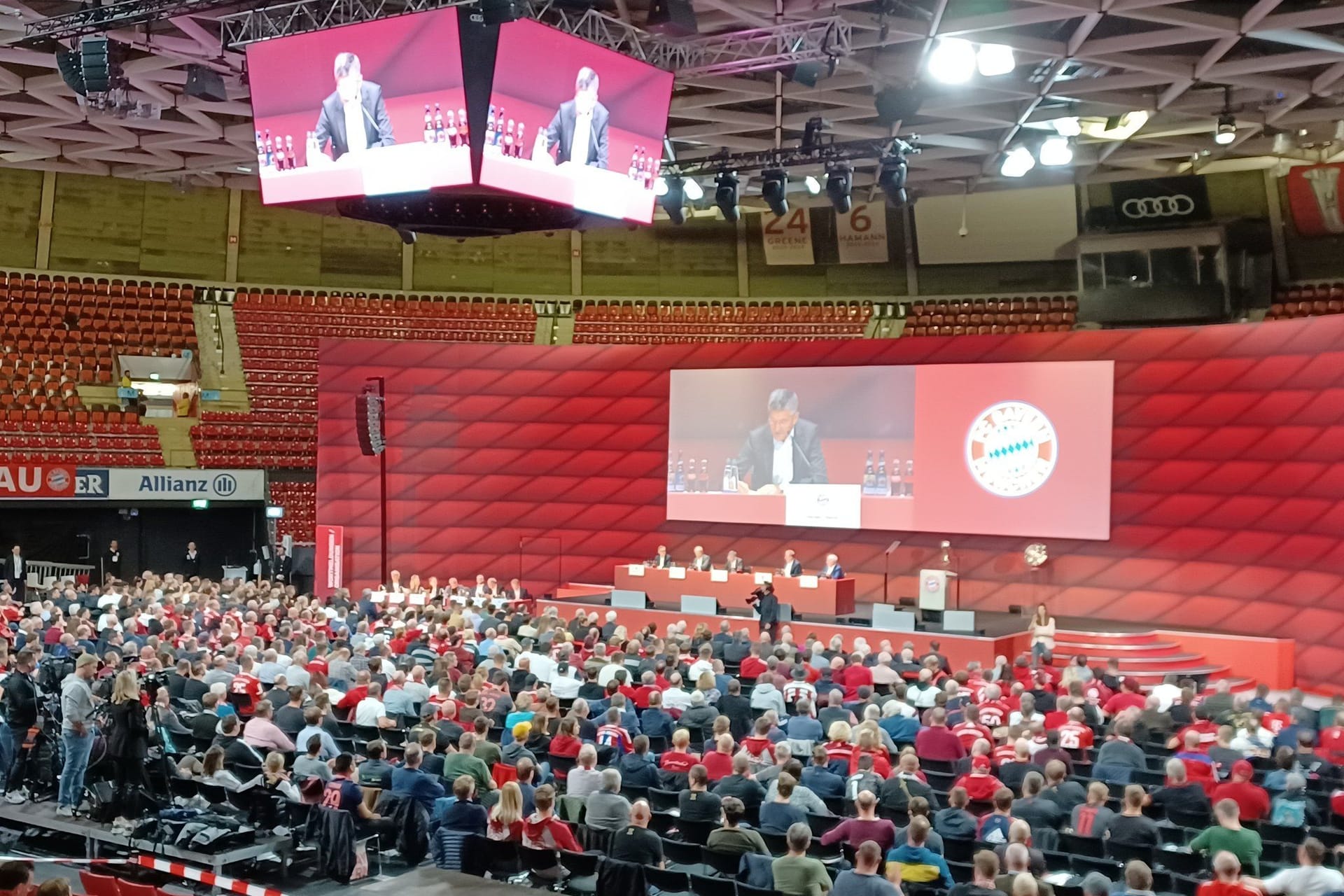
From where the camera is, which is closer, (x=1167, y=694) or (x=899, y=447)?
(x=1167, y=694)

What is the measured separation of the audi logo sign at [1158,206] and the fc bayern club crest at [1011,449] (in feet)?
25.4

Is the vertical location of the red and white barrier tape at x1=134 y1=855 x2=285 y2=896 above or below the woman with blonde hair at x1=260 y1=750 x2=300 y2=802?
below

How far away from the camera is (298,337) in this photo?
29016 mm

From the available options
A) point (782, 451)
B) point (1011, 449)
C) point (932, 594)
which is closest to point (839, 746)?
point (932, 594)

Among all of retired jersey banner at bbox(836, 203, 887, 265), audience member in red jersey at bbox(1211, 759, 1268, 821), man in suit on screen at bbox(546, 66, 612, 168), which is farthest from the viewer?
retired jersey banner at bbox(836, 203, 887, 265)

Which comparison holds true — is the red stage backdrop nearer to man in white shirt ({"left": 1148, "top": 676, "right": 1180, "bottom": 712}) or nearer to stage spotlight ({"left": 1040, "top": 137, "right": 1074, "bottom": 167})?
stage spotlight ({"left": 1040, "top": 137, "right": 1074, "bottom": 167})

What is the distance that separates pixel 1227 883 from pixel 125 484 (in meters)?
23.9

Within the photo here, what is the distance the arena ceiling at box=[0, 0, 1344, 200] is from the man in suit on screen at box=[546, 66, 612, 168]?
1.84 metres

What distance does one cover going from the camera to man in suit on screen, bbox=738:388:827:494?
2228 cm

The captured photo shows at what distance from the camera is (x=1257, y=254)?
79.3ft

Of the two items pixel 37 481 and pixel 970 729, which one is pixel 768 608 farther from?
pixel 37 481

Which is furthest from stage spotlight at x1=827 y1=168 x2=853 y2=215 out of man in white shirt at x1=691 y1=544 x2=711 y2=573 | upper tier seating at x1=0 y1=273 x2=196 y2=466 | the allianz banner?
upper tier seating at x1=0 y1=273 x2=196 y2=466

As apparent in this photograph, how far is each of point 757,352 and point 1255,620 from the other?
9.99 metres

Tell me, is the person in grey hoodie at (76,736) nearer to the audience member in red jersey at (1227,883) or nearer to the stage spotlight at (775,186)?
the audience member in red jersey at (1227,883)
